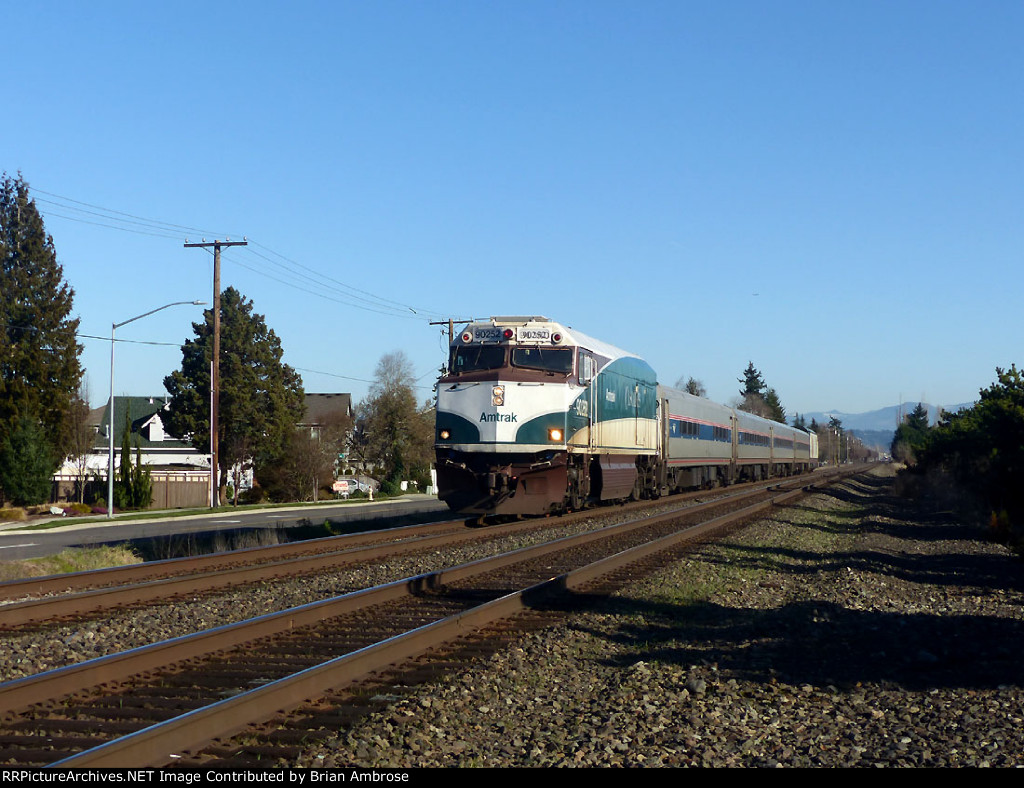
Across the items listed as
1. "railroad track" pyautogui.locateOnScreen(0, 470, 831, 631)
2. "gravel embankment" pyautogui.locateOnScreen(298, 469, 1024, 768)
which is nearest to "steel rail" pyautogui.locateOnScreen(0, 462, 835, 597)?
"railroad track" pyautogui.locateOnScreen(0, 470, 831, 631)

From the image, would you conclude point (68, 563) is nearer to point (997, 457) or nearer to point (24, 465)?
point (997, 457)

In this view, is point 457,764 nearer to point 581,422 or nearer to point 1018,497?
point 581,422

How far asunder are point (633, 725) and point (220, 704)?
2.49 m

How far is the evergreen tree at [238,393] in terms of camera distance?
56812 mm

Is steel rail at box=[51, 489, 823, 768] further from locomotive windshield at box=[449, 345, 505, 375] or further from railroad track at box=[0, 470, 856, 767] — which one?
locomotive windshield at box=[449, 345, 505, 375]

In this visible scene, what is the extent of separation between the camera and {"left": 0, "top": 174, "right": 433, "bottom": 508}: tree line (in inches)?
1829

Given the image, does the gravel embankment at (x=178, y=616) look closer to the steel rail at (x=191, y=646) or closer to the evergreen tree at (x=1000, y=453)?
the steel rail at (x=191, y=646)

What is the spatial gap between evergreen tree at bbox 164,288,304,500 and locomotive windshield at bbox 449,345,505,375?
1484 inches

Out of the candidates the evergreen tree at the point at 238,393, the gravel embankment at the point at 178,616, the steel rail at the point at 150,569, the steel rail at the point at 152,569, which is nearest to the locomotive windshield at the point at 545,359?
the steel rail at the point at 152,569

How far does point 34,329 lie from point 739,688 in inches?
1922

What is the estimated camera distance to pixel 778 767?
526 cm

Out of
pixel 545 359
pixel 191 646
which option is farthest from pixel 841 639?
pixel 545 359

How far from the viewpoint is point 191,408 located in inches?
2288
